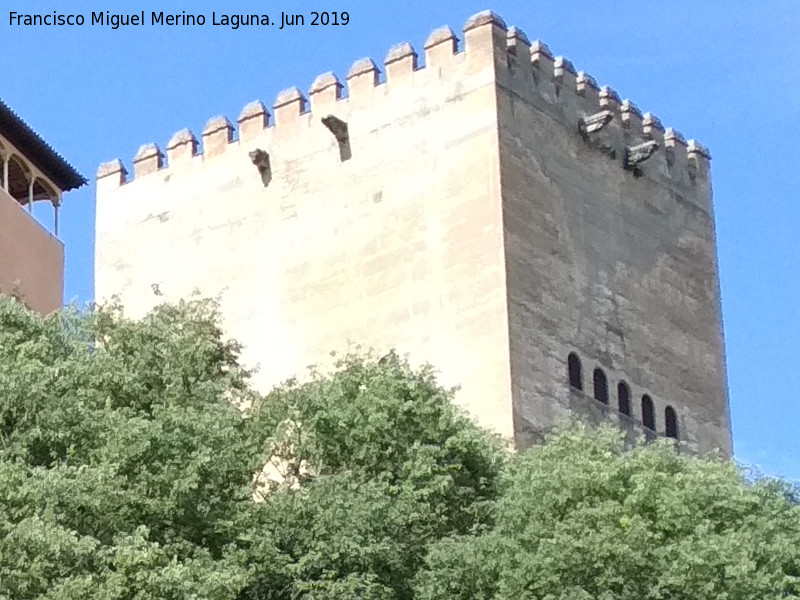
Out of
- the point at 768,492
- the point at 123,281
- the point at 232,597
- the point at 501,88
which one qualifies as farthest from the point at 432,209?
the point at 232,597

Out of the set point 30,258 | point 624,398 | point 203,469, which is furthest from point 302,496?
point 624,398

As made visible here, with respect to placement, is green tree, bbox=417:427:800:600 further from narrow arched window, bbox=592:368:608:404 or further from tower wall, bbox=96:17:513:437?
narrow arched window, bbox=592:368:608:404

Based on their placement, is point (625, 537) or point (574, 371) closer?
point (625, 537)

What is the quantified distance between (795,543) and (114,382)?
21.7ft

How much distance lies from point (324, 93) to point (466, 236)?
3986 mm

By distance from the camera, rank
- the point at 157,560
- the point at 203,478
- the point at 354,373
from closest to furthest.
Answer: the point at 157,560 < the point at 203,478 < the point at 354,373

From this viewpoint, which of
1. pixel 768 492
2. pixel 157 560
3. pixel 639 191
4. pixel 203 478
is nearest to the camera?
pixel 157 560

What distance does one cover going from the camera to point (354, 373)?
26266 mm

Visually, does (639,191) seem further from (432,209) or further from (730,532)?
(730,532)

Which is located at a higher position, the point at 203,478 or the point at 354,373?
the point at 354,373

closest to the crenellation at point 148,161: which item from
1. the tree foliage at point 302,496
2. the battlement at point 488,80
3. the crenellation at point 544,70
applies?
the battlement at point 488,80

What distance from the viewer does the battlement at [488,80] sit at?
1390 inches

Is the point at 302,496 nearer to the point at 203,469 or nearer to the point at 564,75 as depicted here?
the point at 203,469

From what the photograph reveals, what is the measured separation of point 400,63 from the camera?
36000 mm
